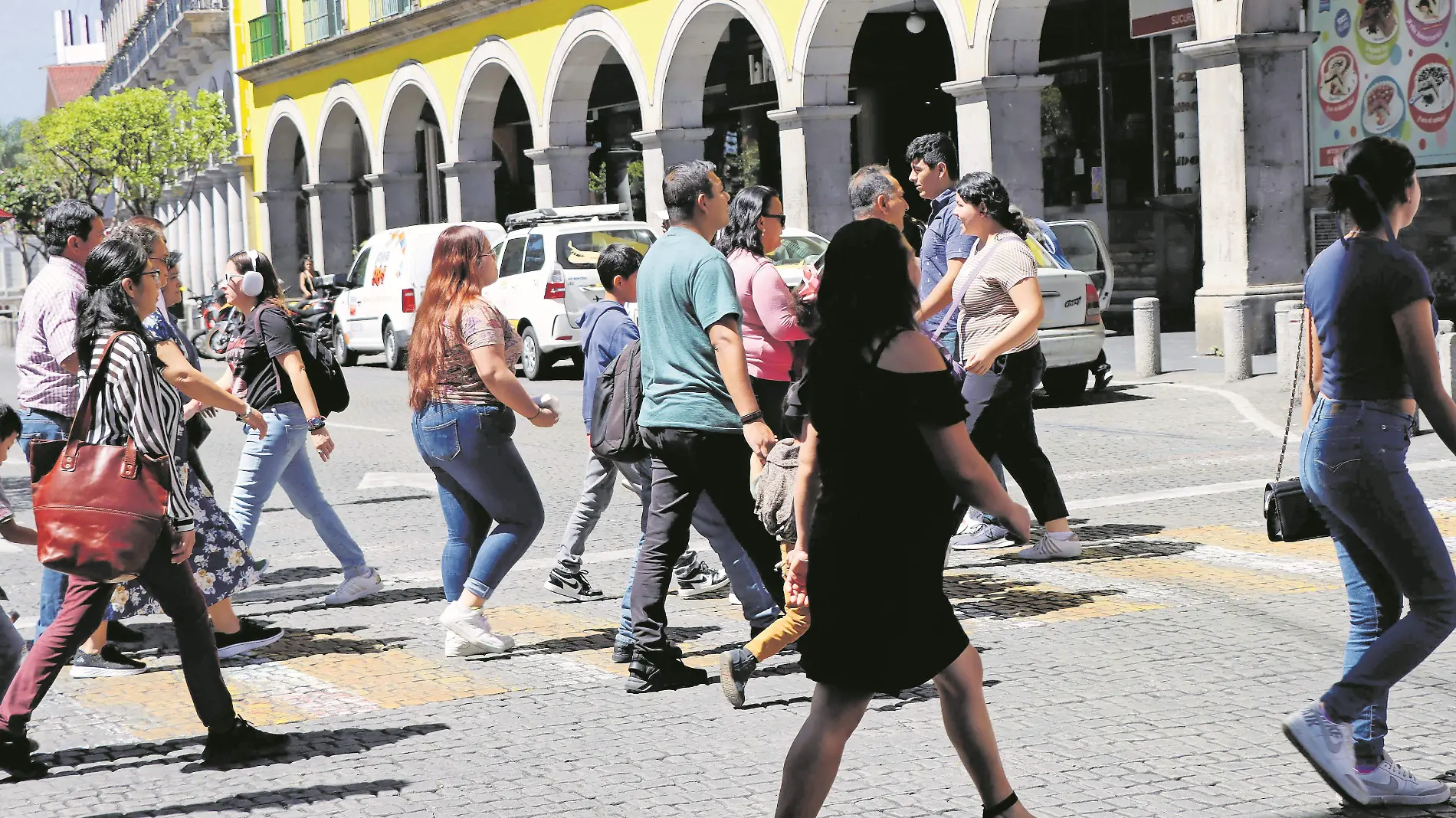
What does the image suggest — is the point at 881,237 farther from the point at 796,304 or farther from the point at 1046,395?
the point at 1046,395

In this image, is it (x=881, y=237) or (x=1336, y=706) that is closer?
(x=881, y=237)

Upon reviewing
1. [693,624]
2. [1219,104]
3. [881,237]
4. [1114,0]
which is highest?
[1114,0]

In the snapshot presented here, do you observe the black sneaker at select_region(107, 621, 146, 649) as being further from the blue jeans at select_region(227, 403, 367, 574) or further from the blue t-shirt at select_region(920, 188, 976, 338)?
the blue t-shirt at select_region(920, 188, 976, 338)

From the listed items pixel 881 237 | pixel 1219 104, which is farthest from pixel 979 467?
pixel 1219 104

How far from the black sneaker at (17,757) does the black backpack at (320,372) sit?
2918mm

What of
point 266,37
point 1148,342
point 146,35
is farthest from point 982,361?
point 146,35

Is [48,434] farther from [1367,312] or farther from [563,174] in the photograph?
[563,174]

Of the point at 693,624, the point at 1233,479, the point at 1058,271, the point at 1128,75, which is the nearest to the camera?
the point at 693,624

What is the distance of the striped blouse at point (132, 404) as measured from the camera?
5430 mm

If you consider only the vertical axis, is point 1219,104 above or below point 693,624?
above

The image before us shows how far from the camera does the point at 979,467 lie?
156 inches

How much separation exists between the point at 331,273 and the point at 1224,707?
35.0 m

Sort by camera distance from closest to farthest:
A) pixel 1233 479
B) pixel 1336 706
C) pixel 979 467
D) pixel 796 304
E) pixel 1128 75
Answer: pixel 979 467 → pixel 1336 706 → pixel 796 304 → pixel 1233 479 → pixel 1128 75

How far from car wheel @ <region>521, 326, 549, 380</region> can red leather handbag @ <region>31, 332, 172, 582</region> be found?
15400 millimetres
